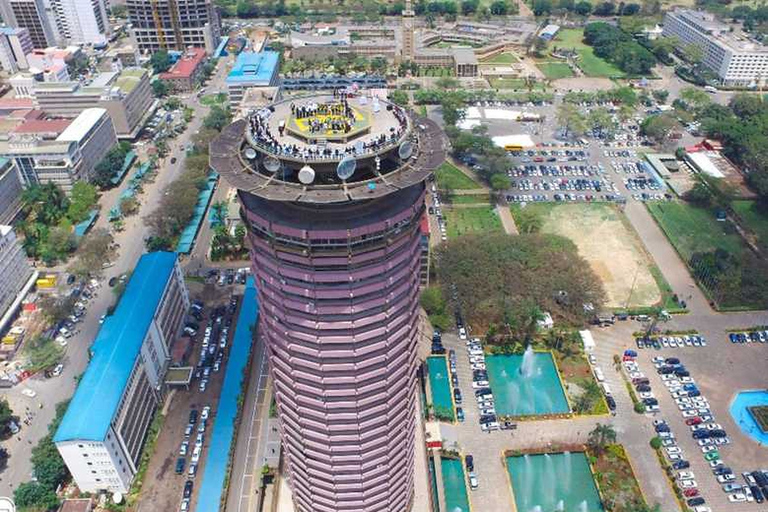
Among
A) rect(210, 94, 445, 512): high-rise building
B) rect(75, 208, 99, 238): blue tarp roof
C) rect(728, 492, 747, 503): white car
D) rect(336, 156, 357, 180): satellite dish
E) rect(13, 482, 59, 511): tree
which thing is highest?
rect(336, 156, 357, 180): satellite dish

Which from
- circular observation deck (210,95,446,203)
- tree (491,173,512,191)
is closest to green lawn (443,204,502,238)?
tree (491,173,512,191)

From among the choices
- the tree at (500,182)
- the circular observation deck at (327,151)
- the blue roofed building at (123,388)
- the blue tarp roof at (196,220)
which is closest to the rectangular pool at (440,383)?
the blue roofed building at (123,388)

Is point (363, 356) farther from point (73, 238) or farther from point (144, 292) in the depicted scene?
point (73, 238)

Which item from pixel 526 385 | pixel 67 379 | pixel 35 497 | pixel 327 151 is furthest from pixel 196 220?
pixel 327 151

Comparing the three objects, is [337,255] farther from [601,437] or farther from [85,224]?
[85,224]

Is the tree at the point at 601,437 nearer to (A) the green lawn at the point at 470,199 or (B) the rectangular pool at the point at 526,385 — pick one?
(B) the rectangular pool at the point at 526,385

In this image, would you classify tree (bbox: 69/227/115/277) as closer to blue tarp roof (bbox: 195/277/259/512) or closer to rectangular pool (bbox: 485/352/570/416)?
blue tarp roof (bbox: 195/277/259/512)

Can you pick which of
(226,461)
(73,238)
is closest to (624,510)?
(226,461)
